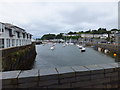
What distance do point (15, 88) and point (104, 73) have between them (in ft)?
6.21

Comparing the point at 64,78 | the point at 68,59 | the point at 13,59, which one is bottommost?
the point at 68,59

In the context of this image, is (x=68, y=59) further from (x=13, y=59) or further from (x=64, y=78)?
(x=64, y=78)

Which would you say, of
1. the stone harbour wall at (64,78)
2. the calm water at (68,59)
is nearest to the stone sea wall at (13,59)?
the calm water at (68,59)

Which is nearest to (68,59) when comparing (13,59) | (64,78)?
(13,59)

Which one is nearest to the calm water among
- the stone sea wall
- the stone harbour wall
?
the stone sea wall

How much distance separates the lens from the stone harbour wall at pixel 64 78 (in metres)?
1.86

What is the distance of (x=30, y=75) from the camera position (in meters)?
1.93

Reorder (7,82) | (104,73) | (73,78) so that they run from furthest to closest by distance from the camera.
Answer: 1. (104,73)
2. (73,78)
3. (7,82)

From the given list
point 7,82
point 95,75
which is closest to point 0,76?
point 7,82

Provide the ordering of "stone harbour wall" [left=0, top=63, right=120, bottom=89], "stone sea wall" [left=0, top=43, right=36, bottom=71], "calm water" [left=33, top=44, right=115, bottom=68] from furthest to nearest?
"calm water" [left=33, top=44, right=115, bottom=68] < "stone sea wall" [left=0, top=43, right=36, bottom=71] < "stone harbour wall" [left=0, top=63, right=120, bottom=89]

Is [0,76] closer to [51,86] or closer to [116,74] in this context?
[51,86]

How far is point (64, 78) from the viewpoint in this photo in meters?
2.04

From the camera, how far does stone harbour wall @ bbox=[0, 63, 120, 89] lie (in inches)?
73.2

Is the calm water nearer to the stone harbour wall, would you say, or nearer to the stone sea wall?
the stone sea wall
